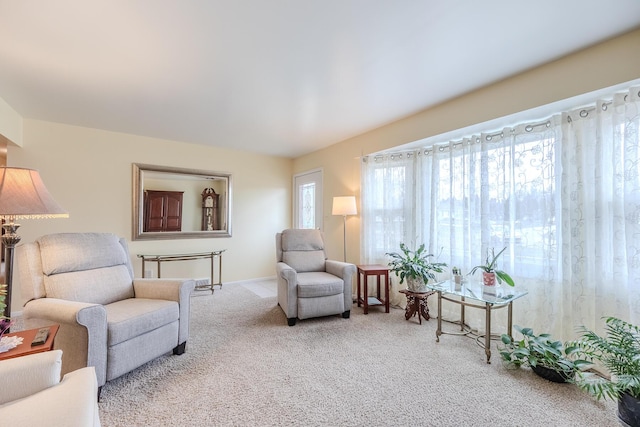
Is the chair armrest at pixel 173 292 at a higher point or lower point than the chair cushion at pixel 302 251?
lower

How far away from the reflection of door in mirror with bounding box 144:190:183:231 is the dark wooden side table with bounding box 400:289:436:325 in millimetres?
3387

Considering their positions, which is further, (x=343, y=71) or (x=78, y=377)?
(x=343, y=71)

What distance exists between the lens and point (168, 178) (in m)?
3.96

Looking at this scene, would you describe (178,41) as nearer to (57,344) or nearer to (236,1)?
(236,1)

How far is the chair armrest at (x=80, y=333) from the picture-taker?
60.2 inches

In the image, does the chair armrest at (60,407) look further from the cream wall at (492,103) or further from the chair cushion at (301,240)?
the cream wall at (492,103)

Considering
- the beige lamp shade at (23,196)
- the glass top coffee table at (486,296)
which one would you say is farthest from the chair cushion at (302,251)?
the beige lamp shade at (23,196)

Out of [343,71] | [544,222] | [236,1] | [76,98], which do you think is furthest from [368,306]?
[76,98]

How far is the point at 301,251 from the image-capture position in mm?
3363

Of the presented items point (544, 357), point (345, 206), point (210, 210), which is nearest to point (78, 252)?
point (210, 210)

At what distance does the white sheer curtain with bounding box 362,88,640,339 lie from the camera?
179 centimetres

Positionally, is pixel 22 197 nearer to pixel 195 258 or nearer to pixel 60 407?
pixel 60 407

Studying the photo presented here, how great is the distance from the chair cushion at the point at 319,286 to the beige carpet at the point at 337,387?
37cm

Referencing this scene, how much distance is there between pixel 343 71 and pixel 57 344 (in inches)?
106
